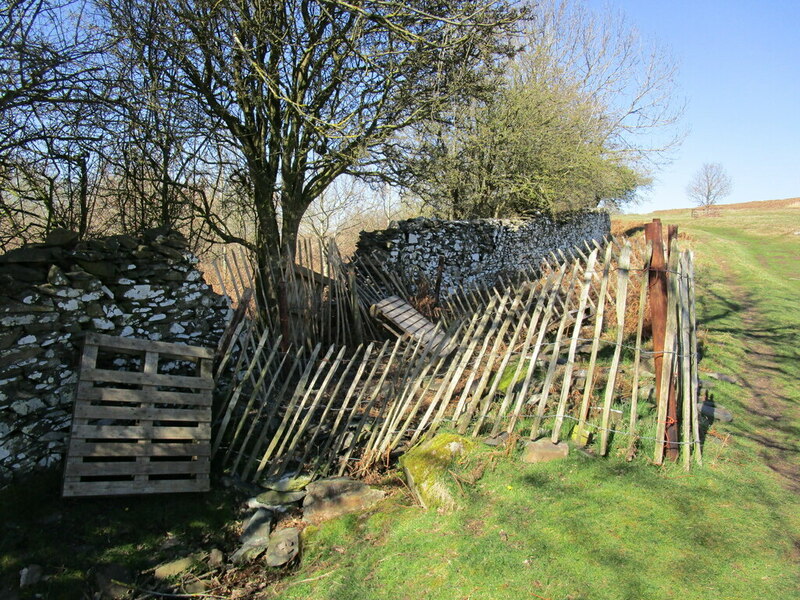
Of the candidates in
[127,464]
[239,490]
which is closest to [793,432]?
[239,490]

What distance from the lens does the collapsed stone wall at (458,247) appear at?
10.4 metres

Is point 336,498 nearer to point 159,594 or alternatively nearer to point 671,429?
point 159,594

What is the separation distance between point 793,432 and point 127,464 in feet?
21.5

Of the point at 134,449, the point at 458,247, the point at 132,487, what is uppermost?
the point at 458,247

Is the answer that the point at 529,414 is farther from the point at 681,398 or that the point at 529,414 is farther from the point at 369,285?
the point at 369,285

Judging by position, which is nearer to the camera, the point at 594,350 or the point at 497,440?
the point at 594,350

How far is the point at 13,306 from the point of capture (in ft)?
13.6

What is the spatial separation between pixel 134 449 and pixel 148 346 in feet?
3.29

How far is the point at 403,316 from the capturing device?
860 cm

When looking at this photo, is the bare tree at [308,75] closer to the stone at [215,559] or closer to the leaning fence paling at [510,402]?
the leaning fence paling at [510,402]

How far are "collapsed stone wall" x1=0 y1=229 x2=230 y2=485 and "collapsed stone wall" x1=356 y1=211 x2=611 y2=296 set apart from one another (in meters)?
5.30

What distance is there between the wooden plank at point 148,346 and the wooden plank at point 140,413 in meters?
0.56

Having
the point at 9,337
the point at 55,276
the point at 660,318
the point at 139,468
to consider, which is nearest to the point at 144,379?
the point at 139,468

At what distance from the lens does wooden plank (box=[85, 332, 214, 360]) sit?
4492 millimetres
